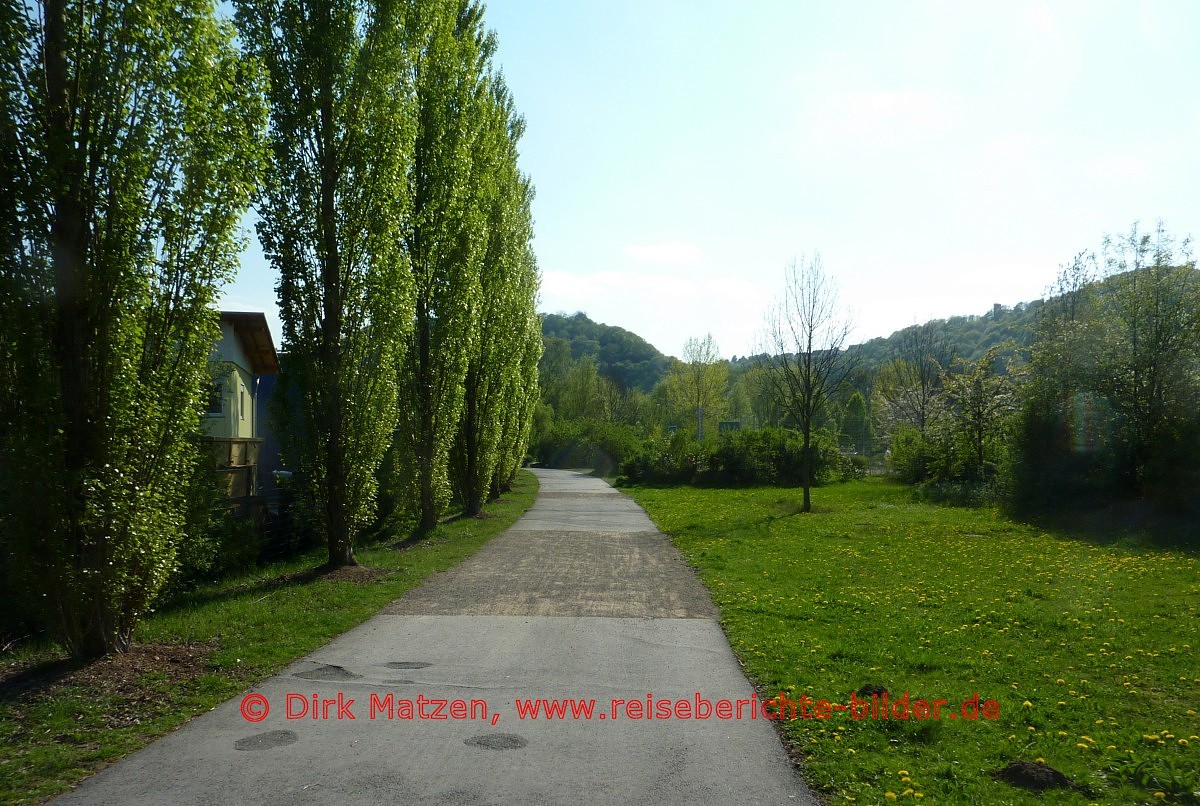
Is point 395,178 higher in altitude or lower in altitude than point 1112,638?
higher

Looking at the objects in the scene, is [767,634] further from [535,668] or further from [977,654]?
[535,668]

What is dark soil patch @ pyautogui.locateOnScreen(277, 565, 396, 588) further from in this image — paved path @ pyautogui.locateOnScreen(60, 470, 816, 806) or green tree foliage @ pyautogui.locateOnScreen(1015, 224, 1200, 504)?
green tree foliage @ pyautogui.locateOnScreen(1015, 224, 1200, 504)

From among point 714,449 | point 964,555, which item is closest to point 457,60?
point 964,555

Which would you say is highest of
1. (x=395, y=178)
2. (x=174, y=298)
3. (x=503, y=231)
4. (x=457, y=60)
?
(x=457, y=60)

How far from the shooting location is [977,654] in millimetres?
7039

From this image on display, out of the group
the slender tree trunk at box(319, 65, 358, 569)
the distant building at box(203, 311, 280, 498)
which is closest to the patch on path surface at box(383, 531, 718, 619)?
the slender tree trunk at box(319, 65, 358, 569)

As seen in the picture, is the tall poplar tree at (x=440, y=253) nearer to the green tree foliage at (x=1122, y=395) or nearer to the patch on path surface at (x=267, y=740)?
the patch on path surface at (x=267, y=740)

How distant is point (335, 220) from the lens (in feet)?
36.7

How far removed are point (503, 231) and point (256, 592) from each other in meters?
12.6

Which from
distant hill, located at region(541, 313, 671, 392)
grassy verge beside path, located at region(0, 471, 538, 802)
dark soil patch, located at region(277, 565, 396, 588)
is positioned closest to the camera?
grassy verge beside path, located at region(0, 471, 538, 802)

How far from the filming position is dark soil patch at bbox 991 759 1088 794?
427 centimetres

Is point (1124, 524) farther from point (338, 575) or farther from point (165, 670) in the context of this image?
point (165, 670)

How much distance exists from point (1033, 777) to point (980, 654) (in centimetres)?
291

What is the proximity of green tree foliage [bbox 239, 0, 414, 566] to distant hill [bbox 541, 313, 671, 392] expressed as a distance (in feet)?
378
